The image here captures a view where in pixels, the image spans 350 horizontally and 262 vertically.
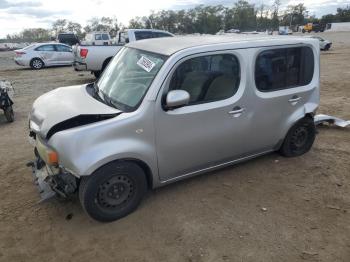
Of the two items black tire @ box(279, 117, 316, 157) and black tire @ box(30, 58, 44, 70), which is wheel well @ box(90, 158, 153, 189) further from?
black tire @ box(30, 58, 44, 70)

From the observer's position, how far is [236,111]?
3.90 m

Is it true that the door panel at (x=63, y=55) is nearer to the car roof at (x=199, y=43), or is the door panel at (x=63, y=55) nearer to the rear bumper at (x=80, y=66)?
the rear bumper at (x=80, y=66)

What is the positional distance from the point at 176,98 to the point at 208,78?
0.62 meters

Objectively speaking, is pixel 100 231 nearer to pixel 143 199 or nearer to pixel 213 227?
pixel 143 199

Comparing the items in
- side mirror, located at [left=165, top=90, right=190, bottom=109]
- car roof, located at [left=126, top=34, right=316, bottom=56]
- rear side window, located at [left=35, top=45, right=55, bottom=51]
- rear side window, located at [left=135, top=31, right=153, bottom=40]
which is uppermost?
rear side window, located at [left=135, top=31, right=153, bottom=40]

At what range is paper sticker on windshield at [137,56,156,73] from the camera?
11.7 ft

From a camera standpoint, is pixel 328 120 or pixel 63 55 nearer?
pixel 328 120

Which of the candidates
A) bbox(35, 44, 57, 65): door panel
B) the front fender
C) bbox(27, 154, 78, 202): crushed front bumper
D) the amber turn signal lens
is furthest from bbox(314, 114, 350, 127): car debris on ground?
bbox(35, 44, 57, 65): door panel

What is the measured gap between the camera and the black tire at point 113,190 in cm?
320

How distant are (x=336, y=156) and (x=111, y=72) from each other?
11.9ft

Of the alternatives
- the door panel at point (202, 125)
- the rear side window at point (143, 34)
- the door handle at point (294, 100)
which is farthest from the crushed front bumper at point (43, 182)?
the rear side window at point (143, 34)

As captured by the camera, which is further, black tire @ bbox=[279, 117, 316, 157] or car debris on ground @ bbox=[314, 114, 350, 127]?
car debris on ground @ bbox=[314, 114, 350, 127]

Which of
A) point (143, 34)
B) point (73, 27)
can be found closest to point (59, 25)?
point (73, 27)

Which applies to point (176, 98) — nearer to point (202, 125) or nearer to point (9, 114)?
point (202, 125)
